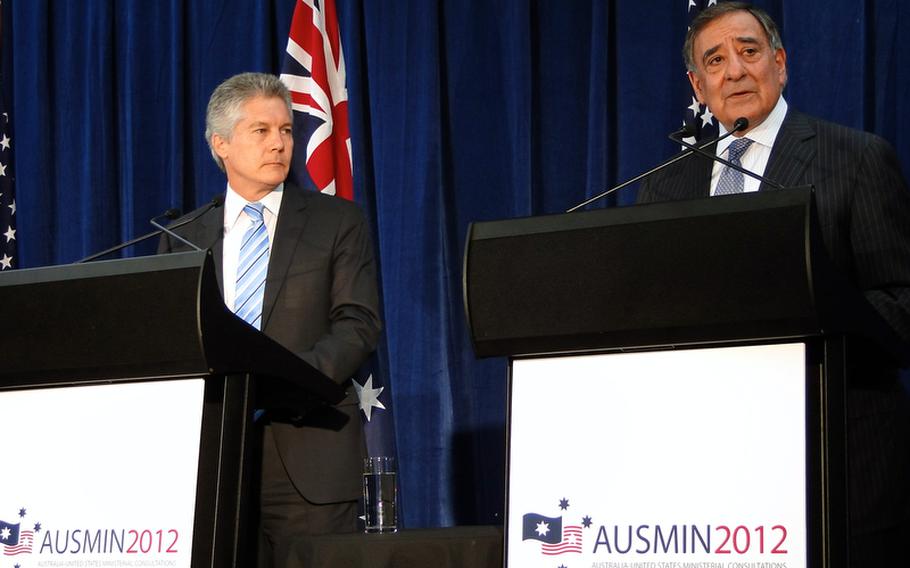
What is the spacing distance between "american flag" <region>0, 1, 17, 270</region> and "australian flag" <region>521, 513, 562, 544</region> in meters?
3.25

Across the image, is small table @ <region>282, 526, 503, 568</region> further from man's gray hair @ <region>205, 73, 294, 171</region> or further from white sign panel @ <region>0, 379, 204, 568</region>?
man's gray hair @ <region>205, 73, 294, 171</region>

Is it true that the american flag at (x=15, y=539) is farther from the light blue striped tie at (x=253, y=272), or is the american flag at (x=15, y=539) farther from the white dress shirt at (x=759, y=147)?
the white dress shirt at (x=759, y=147)

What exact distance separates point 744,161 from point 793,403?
999mm

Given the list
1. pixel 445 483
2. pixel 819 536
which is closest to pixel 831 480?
pixel 819 536

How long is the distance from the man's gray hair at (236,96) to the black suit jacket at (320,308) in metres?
0.27

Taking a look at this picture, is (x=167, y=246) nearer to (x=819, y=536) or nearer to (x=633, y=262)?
(x=633, y=262)

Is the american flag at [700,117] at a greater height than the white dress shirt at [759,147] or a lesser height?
greater

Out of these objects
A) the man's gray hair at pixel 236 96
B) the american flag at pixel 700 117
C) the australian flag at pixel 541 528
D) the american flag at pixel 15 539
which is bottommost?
the american flag at pixel 15 539

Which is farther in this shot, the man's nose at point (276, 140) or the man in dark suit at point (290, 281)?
the man's nose at point (276, 140)

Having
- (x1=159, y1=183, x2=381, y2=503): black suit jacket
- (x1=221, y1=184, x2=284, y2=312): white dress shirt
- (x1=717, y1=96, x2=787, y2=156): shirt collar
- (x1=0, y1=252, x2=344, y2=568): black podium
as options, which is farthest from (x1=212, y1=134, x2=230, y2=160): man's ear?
(x1=717, y1=96, x2=787, y2=156): shirt collar

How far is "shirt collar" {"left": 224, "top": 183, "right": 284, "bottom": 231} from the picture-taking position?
3.16 m

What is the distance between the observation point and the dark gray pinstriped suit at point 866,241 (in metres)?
2.04

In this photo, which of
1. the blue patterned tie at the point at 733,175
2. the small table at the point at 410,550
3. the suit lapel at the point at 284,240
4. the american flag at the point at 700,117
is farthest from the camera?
the american flag at the point at 700,117

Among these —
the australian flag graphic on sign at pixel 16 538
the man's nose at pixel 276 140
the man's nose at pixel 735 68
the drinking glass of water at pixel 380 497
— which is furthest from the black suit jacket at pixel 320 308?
the man's nose at pixel 735 68
